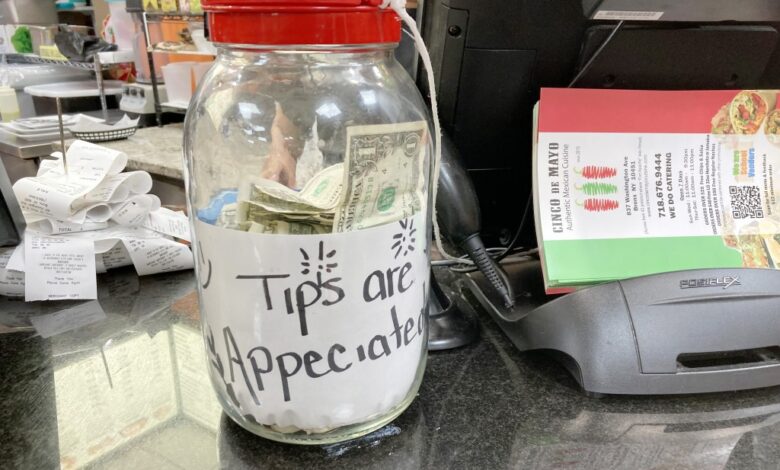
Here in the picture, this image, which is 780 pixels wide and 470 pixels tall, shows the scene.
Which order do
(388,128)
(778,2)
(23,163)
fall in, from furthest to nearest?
(23,163) < (778,2) < (388,128)

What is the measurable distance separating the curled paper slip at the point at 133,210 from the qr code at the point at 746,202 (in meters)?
0.56

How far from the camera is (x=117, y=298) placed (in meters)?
0.51

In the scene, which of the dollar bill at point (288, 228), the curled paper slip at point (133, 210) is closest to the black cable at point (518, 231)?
the dollar bill at point (288, 228)

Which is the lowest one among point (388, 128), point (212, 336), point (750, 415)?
point (750, 415)

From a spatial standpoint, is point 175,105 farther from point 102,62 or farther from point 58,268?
point 58,268

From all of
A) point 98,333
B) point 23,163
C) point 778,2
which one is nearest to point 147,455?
point 98,333

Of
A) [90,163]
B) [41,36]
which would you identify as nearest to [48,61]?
[41,36]

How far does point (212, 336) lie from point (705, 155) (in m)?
0.41

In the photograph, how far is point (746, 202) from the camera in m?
0.44

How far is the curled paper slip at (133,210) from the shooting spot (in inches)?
21.7

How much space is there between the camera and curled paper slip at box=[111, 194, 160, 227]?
0.55 m

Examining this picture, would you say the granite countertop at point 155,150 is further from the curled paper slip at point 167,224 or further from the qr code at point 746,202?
the qr code at point 746,202

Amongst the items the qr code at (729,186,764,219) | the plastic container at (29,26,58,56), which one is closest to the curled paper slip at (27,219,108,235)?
the qr code at (729,186,764,219)

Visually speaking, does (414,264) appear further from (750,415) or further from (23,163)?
(23,163)
